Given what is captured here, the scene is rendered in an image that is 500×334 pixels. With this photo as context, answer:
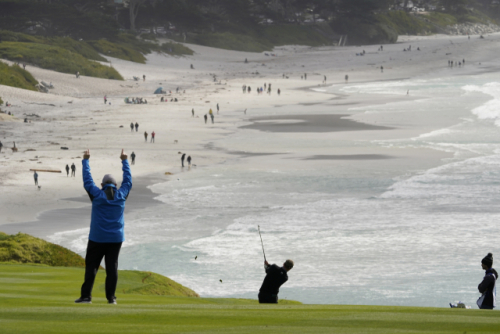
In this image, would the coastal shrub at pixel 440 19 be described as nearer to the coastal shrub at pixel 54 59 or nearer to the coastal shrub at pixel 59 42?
the coastal shrub at pixel 59 42

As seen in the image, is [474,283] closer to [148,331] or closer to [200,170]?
[148,331]

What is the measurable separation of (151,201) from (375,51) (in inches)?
4570

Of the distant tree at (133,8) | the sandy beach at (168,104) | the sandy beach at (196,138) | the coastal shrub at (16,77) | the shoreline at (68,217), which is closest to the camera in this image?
the shoreline at (68,217)

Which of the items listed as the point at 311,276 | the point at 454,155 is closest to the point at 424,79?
the point at 454,155

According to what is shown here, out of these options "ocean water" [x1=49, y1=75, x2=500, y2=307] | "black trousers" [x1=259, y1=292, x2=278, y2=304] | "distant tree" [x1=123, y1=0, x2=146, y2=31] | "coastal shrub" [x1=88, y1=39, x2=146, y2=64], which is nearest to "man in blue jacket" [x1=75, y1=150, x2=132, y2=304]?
"black trousers" [x1=259, y1=292, x2=278, y2=304]

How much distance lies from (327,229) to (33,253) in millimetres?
10952

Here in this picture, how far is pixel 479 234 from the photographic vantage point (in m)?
22.1

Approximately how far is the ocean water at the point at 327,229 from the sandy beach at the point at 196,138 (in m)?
0.22

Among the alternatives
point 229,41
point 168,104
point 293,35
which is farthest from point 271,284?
point 293,35

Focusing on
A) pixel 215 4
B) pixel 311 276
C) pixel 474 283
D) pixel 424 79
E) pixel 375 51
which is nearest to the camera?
pixel 474 283

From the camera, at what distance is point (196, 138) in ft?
153

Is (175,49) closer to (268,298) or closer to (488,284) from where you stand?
(268,298)

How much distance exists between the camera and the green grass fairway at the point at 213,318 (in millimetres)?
7715

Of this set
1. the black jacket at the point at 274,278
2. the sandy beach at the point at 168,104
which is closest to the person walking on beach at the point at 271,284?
the black jacket at the point at 274,278
